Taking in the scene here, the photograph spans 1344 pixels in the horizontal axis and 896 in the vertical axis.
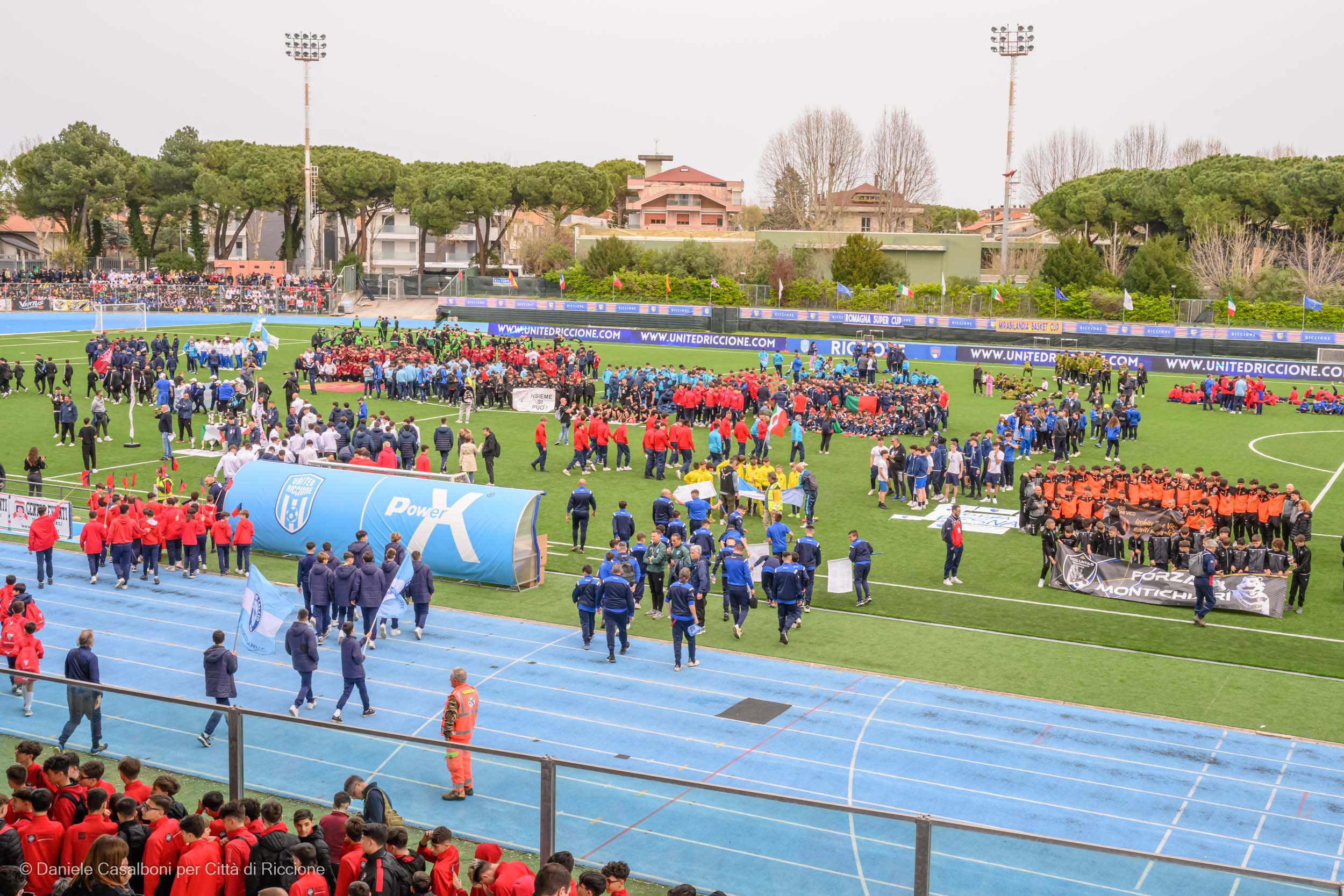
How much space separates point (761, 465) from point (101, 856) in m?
20.2

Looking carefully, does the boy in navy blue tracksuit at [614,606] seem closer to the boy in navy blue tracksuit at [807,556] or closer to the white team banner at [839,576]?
the boy in navy blue tracksuit at [807,556]

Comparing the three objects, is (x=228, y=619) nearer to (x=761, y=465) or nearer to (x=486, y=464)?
(x=486, y=464)

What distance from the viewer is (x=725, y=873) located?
25.4 feet

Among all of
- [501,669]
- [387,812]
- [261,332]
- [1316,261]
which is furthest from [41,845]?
[1316,261]

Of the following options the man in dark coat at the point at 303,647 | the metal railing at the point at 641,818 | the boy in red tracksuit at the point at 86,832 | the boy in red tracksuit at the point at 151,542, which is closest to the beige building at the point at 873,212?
the boy in red tracksuit at the point at 151,542

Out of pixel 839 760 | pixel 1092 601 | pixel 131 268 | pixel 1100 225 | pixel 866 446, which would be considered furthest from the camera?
pixel 131 268

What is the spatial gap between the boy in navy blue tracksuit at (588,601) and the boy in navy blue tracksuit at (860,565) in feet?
14.9

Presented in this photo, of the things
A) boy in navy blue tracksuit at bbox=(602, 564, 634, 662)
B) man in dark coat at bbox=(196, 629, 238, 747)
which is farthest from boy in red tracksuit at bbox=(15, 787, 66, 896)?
boy in navy blue tracksuit at bbox=(602, 564, 634, 662)

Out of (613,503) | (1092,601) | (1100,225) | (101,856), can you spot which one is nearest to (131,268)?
(1100,225)

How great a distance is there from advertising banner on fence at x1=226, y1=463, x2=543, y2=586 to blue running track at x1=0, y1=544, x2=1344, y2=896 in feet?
5.39

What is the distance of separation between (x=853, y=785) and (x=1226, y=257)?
226ft

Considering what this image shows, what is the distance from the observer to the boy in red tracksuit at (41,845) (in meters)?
7.78

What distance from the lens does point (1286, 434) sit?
37.8 m

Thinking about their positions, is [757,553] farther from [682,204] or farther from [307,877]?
[682,204]
